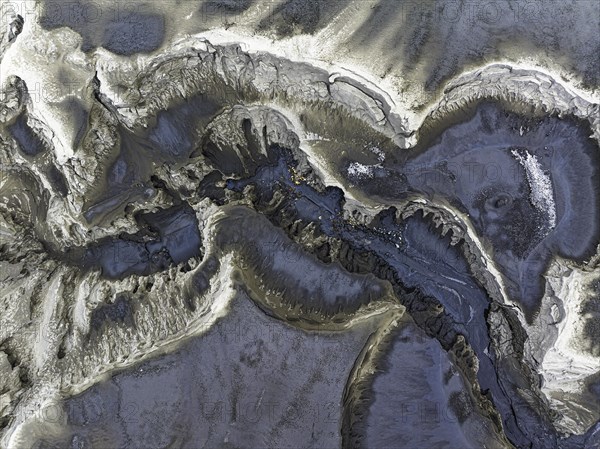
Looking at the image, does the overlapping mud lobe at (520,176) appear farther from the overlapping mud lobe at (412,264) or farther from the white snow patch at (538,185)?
the overlapping mud lobe at (412,264)

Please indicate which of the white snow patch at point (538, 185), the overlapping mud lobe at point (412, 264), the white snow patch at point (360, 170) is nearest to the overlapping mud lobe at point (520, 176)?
the white snow patch at point (538, 185)

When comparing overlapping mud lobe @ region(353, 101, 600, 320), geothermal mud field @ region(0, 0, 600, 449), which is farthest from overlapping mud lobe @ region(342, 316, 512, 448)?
overlapping mud lobe @ region(353, 101, 600, 320)

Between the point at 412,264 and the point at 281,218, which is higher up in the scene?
the point at 281,218

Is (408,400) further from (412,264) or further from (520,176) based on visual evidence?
(520,176)

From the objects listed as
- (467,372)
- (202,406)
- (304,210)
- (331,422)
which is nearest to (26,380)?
(202,406)

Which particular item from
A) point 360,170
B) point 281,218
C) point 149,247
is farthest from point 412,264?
point 149,247
